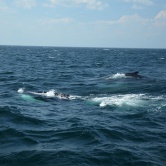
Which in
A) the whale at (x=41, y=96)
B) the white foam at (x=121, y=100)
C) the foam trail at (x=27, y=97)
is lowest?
the foam trail at (x=27, y=97)

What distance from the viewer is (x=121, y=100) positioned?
29234mm

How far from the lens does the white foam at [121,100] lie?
1089 inches

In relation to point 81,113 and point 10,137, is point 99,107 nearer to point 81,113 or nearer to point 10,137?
point 81,113

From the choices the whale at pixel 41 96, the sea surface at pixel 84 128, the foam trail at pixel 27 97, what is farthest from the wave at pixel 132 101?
the foam trail at pixel 27 97

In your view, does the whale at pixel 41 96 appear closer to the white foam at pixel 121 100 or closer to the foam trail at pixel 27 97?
the foam trail at pixel 27 97

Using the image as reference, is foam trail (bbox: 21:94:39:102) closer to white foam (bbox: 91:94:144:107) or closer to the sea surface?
the sea surface

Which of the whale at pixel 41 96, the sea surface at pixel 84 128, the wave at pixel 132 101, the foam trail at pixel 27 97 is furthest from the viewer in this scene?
the whale at pixel 41 96

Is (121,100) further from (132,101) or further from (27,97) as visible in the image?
(27,97)

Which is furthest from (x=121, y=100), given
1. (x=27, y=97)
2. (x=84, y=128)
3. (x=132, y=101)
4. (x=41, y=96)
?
(x=84, y=128)

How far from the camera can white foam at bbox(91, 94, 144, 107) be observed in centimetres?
2765

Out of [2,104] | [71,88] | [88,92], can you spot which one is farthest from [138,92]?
[2,104]

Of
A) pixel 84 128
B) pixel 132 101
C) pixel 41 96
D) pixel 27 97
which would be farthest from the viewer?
pixel 41 96

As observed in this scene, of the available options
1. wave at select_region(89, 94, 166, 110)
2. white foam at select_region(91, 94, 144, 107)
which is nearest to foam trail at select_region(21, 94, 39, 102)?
wave at select_region(89, 94, 166, 110)

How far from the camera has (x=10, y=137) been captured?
18094 mm
